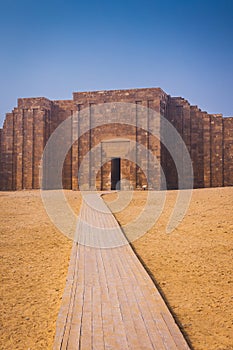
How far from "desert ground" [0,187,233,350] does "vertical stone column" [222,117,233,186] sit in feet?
42.3

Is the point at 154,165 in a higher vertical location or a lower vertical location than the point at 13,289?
higher

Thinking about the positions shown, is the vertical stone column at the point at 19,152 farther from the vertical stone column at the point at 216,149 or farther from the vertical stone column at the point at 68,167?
the vertical stone column at the point at 216,149

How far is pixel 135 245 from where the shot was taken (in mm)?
8211

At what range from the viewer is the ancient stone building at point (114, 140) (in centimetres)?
2338

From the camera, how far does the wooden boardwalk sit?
3.34 metres

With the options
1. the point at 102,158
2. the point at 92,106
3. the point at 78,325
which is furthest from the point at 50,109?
the point at 78,325

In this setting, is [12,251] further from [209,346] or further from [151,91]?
[151,91]

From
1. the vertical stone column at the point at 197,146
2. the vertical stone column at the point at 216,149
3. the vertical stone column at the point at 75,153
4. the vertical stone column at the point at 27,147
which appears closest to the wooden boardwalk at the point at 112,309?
the vertical stone column at the point at 75,153

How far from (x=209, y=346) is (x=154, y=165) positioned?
769 inches

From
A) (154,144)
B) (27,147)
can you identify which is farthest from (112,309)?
(27,147)

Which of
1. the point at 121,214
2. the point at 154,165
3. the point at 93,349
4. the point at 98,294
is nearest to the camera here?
the point at 93,349

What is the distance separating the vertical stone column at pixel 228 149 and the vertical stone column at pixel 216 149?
0.28m

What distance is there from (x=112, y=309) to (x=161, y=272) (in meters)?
2.27

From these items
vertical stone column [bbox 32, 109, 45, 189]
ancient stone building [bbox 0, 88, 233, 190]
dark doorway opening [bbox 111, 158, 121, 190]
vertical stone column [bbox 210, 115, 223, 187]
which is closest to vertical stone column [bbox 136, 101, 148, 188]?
ancient stone building [bbox 0, 88, 233, 190]
